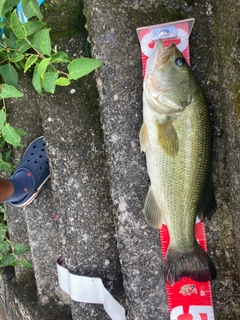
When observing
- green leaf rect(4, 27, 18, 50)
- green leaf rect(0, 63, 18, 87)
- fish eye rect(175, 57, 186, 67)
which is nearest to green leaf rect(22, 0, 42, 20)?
green leaf rect(4, 27, 18, 50)

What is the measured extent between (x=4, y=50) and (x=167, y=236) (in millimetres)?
1597

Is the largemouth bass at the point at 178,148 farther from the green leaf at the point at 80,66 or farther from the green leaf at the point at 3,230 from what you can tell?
the green leaf at the point at 3,230

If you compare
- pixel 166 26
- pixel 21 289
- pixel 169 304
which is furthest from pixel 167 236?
pixel 21 289

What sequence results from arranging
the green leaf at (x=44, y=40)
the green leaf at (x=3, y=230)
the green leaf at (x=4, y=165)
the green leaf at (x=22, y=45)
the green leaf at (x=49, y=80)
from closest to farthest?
the green leaf at (x=44, y=40) → the green leaf at (x=49, y=80) → the green leaf at (x=22, y=45) → the green leaf at (x=4, y=165) → the green leaf at (x=3, y=230)

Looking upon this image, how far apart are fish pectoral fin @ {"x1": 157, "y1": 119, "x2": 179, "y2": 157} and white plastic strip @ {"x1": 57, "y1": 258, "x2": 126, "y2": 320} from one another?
1123mm

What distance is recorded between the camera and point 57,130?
239cm

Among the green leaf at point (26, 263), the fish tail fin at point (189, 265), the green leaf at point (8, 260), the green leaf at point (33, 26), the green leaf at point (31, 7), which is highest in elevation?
the green leaf at point (31, 7)

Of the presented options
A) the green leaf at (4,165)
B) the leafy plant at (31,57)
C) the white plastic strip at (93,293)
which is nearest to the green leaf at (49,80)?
the leafy plant at (31,57)

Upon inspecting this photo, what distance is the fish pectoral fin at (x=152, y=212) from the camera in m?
2.13

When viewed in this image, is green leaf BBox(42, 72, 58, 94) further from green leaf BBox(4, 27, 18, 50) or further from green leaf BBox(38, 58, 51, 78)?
green leaf BBox(4, 27, 18, 50)

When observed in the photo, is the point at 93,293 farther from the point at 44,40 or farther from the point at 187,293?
the point at 44,40

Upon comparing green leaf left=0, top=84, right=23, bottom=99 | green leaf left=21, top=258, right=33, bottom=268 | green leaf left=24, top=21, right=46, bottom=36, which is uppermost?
green leaf left=24, top=21, right=46, bottom=36

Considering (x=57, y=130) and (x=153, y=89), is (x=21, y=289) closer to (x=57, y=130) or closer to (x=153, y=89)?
(x=57, y=130)

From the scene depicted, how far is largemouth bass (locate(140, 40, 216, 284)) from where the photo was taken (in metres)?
1.87
